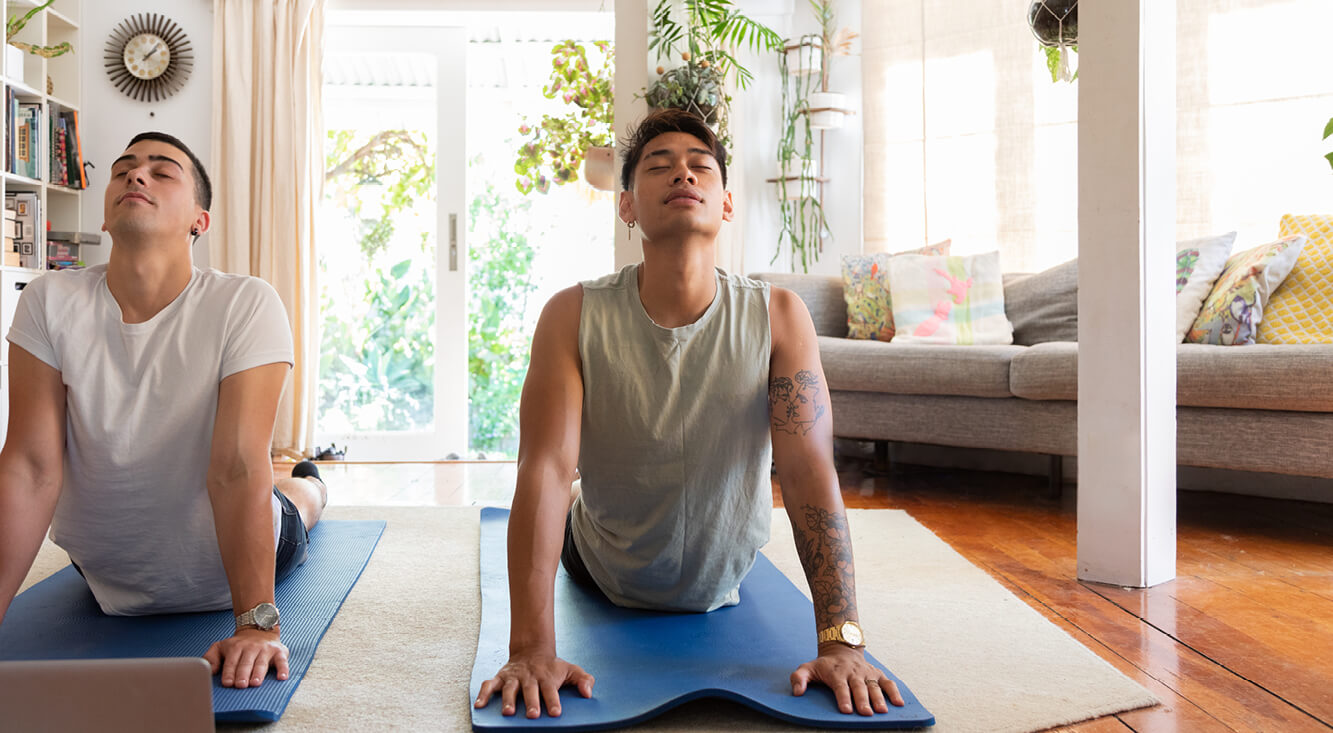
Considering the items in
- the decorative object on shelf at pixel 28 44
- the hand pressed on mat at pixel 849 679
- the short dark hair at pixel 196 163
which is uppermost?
the decorative object on shelf at pixel 28 44

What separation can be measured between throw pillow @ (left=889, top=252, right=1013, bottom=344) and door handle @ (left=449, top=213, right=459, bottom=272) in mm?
2242

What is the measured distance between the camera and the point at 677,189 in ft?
5.16

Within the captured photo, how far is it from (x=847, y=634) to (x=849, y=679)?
0.26ft

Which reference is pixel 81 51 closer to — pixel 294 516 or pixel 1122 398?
pixel 294 516

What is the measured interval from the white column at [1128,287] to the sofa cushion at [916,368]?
1043mm

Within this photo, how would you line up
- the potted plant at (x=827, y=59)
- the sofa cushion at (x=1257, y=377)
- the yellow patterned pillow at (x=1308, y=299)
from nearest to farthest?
the sofa cushion at (x=1257, y=377), the yellow patterned pillow at (x=1308, y=299), the potted plant at (x=827, y=59)

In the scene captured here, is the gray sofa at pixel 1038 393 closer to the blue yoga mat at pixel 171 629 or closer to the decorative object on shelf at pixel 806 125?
the decorative object on shelf at pixel 806 125

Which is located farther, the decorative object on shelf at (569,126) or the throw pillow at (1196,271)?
the decorative object on shelf at (569,126)

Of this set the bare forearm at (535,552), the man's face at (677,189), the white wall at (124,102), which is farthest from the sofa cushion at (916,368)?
the white wall at (124,102)

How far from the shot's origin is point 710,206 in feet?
5.27

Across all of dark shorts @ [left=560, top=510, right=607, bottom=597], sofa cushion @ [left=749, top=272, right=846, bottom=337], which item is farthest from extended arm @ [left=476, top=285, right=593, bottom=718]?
sofa cushion @ [left=749, top=272, right=846, bottom=337]

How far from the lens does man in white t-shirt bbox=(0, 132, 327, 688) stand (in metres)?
1.56

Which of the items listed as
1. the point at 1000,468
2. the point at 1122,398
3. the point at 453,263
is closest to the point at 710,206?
the point at 1122,398

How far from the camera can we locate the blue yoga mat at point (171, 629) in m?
1.36
